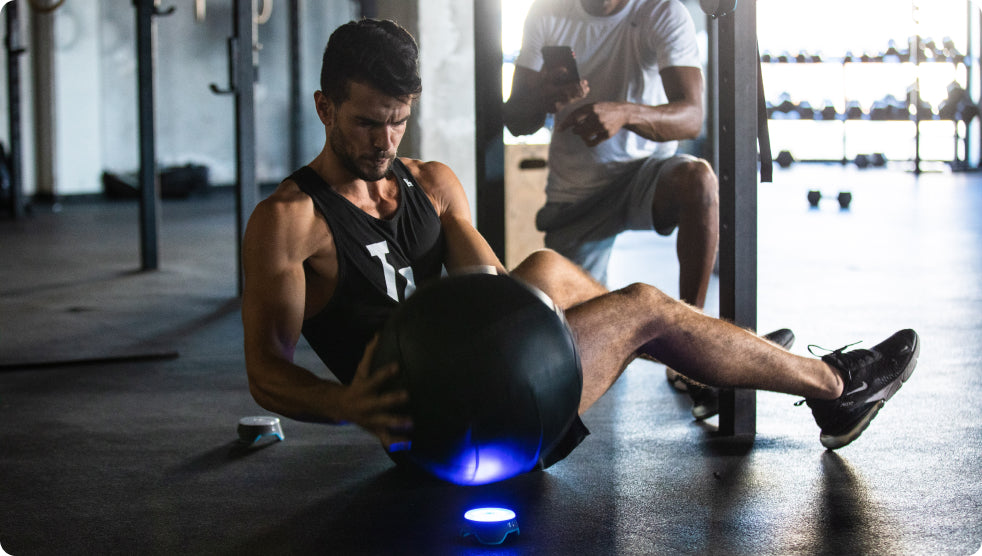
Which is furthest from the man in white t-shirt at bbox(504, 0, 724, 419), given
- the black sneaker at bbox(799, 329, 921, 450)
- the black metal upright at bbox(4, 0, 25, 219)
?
the black metal upright at bbox(4, 0, 25, 219)

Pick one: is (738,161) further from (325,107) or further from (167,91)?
(167,91)

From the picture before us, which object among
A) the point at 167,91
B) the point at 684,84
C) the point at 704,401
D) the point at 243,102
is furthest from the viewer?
the point at 167,91

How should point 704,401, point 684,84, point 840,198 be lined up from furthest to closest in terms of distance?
point 840,198, point 684,84, point 704,401

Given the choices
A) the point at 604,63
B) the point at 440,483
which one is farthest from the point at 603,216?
the point at 440,483

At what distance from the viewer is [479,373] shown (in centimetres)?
127

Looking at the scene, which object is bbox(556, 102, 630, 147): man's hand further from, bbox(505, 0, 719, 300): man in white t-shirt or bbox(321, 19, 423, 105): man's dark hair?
bbox(321, 19, 423, 105): man's dark hair

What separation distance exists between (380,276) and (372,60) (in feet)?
1.17

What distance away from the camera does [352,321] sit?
5.56ft

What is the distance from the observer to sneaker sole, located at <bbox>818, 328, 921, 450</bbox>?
194 centimetres

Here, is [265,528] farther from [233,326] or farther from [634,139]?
[233,326]

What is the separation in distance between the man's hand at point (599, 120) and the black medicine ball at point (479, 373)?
3.71 ft

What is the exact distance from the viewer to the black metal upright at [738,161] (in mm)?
2010

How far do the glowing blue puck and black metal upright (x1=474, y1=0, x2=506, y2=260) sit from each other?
121 cm

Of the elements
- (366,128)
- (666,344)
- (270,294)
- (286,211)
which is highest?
(366,128)
